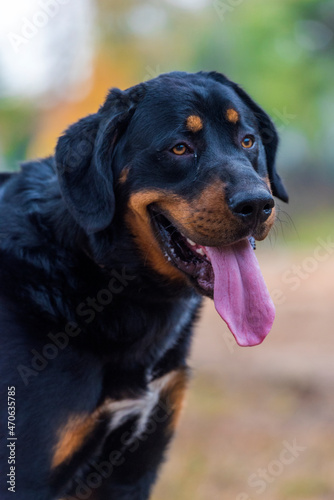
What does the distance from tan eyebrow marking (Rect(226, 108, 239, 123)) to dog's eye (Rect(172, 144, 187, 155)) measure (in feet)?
0.87

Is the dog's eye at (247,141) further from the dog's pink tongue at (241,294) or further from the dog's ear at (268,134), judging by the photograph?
the dog's pink tongue at (241,294)

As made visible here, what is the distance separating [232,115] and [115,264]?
2.82 ft

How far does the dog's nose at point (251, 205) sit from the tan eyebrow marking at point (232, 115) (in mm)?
538

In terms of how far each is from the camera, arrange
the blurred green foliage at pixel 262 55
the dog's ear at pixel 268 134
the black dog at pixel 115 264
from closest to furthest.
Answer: the black dog at pixel 115 264 → the dog's ear at pixel 268 134 → the blurred green foliage at pixel 262 55

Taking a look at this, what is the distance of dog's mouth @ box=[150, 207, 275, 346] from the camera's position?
9.11 feet

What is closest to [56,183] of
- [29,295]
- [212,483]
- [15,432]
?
[29,295]

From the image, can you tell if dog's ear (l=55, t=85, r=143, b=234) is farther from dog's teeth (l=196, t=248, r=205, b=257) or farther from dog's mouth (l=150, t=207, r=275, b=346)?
dog's teeth (l=196, t=248, r=205, b=257)

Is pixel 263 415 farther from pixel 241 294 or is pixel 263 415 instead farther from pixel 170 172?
pixel 170 172

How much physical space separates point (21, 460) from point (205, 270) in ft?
3.58

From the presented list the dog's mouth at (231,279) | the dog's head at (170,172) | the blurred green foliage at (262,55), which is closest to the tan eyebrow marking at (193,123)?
the dog's head at (170,172)

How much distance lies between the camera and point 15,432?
264 cm

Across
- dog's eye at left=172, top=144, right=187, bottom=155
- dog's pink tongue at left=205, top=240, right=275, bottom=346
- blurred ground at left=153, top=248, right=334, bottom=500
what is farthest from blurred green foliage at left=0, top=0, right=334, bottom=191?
dog's pink tongue at left=205, top=240, right=275, bottom=346

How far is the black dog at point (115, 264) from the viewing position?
2.68m

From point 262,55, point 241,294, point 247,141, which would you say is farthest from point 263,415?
point 262,55
